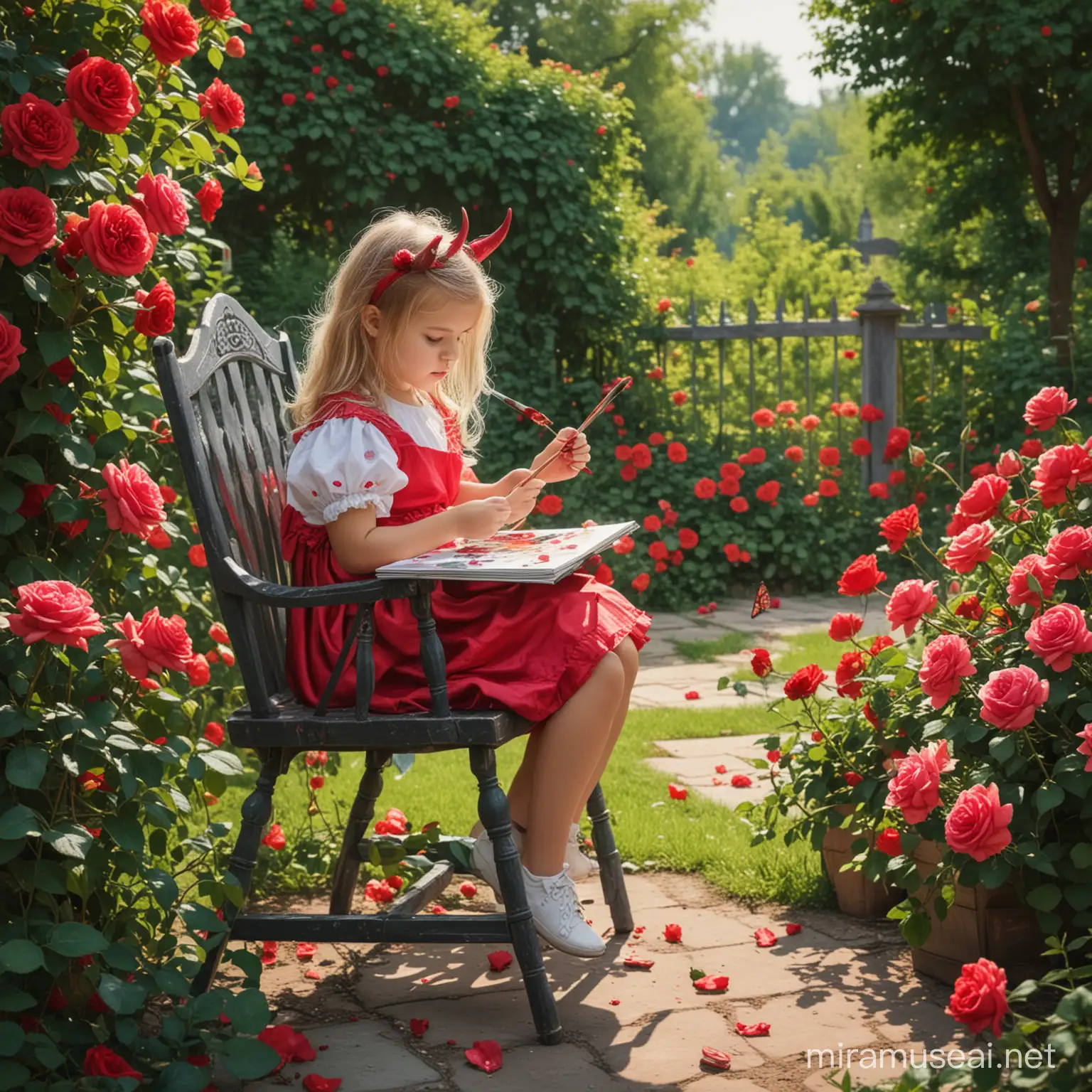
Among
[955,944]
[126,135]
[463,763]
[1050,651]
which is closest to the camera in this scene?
[1050,651]

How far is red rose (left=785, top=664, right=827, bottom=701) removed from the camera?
2.71m

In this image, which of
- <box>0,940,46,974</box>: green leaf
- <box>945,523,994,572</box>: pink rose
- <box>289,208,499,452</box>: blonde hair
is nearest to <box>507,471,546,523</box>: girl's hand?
<box>289,208,499,452</box>: blonde hair

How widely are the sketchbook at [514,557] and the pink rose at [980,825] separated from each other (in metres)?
0.73

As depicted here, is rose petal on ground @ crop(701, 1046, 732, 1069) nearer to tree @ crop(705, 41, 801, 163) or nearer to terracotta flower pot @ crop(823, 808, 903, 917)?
terracotta flower pot @ crop(823, 808, 903, 917)

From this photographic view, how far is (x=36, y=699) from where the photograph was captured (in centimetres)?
216

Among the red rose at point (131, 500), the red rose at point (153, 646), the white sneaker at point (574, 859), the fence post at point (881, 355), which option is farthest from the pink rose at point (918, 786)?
the fence post at point (881, 355)

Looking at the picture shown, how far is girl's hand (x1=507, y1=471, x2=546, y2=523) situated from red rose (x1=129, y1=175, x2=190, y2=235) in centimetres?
83

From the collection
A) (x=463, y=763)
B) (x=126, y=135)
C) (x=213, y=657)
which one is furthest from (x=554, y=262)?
(x=126, y=135)

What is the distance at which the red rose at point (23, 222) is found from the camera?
6.69 feet

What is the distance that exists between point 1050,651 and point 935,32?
6.37 meters

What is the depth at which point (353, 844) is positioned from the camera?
9.22ft

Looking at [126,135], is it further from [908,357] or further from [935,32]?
[908,357]

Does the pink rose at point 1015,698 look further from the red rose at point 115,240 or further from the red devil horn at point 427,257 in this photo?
the red rose at point 115,240

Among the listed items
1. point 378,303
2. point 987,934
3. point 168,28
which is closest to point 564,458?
point 378,303
